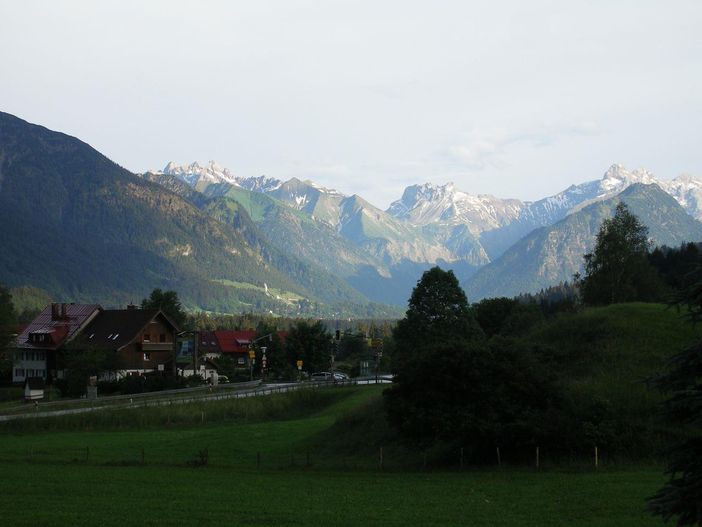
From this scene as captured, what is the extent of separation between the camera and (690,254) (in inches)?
6156

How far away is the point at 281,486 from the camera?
133ft

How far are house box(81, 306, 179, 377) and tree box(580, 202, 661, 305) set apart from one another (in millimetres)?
59449

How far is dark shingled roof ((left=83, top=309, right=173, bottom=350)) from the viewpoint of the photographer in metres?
120

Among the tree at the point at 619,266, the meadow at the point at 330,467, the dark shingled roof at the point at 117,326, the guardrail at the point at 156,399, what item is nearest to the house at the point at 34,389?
the dark shingled roof at the point at 117,326

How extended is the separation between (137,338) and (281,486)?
3359 inches

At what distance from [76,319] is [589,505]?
111027 mm

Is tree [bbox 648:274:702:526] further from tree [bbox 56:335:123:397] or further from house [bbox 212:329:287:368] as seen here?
house [bbox 212:329:287:368]

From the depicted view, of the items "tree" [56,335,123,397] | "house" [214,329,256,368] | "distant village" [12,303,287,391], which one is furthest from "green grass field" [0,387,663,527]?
"house" [214,329,256,368]

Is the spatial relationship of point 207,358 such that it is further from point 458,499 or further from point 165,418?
point 458,499

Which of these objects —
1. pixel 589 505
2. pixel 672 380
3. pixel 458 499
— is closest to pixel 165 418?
pixel 458 499

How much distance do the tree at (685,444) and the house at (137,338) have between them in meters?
106

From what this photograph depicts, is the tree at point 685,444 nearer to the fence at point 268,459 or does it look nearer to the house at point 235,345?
the fence at point 268,459

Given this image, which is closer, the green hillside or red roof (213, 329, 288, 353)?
the green hillside

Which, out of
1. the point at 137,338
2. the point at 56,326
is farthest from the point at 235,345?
the point at 137,338
